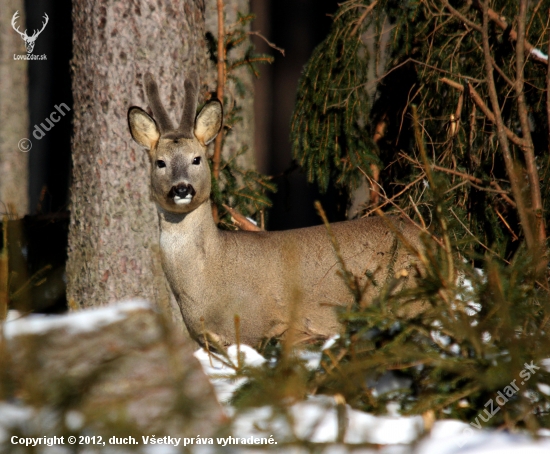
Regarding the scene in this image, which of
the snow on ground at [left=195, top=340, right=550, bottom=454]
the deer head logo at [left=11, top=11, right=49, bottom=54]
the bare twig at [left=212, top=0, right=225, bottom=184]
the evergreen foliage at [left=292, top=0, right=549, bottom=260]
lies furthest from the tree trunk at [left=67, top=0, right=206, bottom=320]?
the deer head logo at [left=11, top=11, right=49, bottom=54]

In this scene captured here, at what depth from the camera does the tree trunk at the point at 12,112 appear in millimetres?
8203

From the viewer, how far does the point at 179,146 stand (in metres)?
4.54

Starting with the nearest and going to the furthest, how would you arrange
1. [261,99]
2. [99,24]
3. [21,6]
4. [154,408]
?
[154,408]
[99,24]
[21,6]
[261,99]

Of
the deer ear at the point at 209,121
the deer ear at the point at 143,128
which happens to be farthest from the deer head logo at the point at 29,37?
the deer ear at the point at 209,121

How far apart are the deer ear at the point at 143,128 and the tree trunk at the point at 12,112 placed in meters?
3.98

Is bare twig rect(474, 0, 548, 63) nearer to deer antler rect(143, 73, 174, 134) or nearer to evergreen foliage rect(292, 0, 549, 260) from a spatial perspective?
evergreen foliage rect(292, 0, 549, 260)

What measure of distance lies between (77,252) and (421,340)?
334 centimetres

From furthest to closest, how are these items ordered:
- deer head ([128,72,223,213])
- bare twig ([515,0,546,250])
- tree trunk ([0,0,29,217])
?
tree trunk ([0,0,29,217])
deer head ([128,72,223,213])
bare twig ([515,0,546,250])

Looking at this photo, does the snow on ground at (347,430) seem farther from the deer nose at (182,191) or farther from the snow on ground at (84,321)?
the deer nose at (182,191)

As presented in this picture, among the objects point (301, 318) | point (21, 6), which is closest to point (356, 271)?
point (301, 318)

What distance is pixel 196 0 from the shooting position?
5402 millimetres

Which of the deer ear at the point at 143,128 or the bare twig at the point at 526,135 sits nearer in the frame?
the bare twig at the point at 526,135

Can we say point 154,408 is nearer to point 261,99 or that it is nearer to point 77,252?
point 77,252

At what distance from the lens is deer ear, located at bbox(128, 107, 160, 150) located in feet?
15.3
